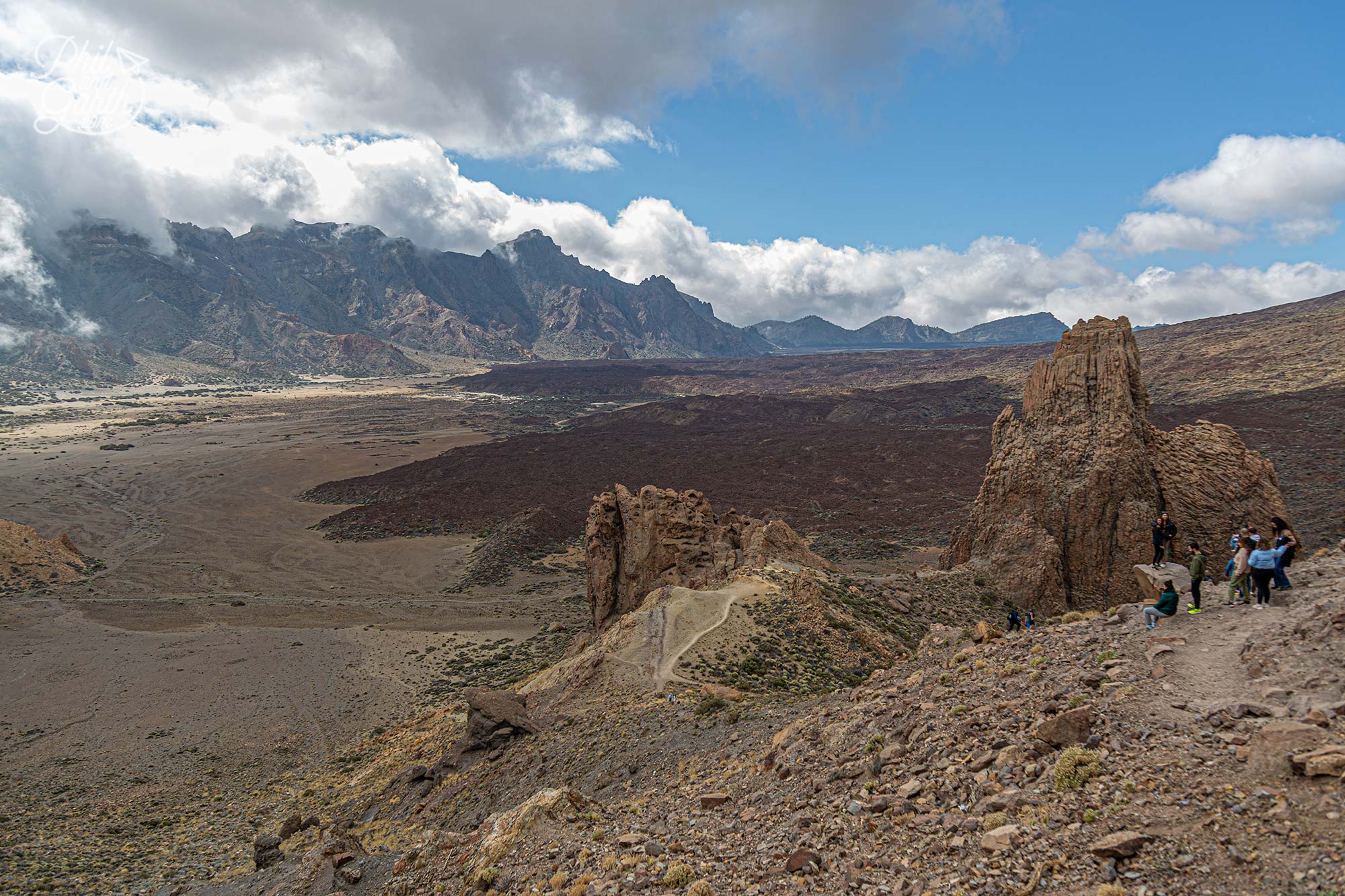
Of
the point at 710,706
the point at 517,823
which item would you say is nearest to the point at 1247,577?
the point at 710,706

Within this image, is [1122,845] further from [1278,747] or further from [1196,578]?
[1196,578]

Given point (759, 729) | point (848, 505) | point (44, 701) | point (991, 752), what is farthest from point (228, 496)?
point (991, 752)

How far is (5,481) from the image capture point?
71.9m

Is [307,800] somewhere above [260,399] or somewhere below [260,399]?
below

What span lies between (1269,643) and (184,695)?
3679 cm

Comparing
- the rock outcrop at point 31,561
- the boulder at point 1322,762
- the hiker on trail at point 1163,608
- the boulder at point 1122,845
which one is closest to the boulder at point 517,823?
the boulder at point 1122,845

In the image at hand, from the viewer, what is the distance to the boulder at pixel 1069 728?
23.0 feet

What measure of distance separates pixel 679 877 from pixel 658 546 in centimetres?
2148

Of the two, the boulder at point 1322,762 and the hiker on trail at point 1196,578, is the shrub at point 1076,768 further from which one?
the hiker on trail at point 1196,578

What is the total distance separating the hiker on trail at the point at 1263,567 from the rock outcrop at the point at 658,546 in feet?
62.3

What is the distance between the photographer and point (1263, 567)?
9289mm

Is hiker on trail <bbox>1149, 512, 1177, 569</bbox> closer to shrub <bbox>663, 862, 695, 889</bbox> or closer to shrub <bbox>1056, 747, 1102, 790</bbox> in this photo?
shrub <bbox>1056, 747, 1102, 790</bbox>

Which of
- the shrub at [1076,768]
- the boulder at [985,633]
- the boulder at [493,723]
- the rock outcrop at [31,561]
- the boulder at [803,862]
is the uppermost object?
the shrub at [1076,768]

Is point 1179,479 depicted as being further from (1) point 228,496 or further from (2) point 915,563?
(1) point 228,496
